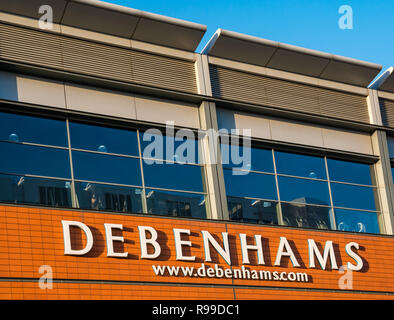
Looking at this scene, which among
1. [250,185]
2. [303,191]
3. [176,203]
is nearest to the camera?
[176,203]

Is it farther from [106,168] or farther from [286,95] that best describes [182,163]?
[286,95]

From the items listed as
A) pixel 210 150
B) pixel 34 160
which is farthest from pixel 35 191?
pixel 210 150

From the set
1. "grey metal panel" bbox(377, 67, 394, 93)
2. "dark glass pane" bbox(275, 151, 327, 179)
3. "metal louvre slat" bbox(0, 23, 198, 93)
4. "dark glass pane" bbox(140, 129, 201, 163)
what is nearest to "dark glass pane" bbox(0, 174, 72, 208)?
"dark glass pane" bbox(140, 129, 201, 163)

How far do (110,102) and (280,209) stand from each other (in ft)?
18.9

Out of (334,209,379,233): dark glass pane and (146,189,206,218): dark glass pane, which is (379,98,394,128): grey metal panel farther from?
(146,189,206,218): dark glass pane

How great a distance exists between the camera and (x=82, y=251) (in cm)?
1780

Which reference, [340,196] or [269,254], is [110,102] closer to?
[269,254]

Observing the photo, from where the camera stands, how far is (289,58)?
23094 millimetres

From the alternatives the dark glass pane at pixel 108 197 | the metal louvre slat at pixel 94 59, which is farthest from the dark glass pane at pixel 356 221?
the dark glass pane at pixel 108 197

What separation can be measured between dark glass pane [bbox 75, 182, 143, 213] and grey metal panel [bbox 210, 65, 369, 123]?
166 inches

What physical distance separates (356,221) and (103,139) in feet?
27.1

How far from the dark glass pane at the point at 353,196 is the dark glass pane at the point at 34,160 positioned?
337 inches
